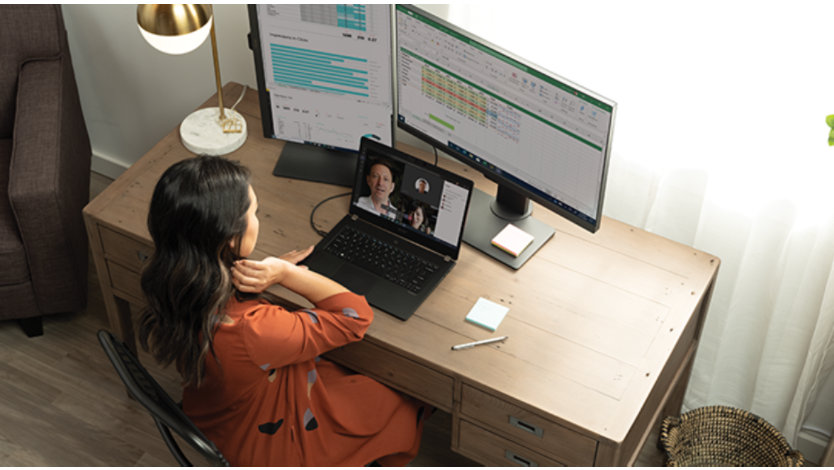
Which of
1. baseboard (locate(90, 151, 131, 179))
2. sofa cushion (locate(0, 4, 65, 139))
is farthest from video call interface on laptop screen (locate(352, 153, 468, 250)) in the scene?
baseboard (locate(90, 151, 131, 179))

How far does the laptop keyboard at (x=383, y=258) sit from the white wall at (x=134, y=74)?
677 mm

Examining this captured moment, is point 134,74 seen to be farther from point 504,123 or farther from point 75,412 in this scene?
point 504,123

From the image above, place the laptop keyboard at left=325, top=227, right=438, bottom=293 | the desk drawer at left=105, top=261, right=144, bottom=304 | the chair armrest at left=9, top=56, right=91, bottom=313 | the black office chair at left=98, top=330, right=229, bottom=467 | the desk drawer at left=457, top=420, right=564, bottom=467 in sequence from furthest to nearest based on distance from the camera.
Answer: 1. the chair armrest at left=9, top=56, right=91, bottom=313
2. the desk drawer at left=105, top=261, right=144, bottom=304
3. the laptop keyboard at left=325, top=227, right=438, bottom=293
4. the desk drawer at left=457, top=420, right=564, bottom=467
5. the black office chair at left=98, top=330, right=229, bottom=467

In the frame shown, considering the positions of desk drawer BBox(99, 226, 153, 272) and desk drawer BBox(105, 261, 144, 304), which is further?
desk drawer BBox(105, 261, 144, 304)

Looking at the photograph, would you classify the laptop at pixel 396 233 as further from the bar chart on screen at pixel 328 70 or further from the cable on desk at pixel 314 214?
the bar chart on screen at pixel 328 70

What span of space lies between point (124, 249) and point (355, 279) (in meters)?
0.60

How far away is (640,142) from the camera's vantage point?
206 cm

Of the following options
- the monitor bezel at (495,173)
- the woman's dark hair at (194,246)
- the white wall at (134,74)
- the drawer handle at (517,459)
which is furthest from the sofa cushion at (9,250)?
the drawer handle at (517,459)

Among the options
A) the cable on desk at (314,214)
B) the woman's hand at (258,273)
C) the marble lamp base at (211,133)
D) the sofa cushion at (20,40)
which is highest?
the sofa cushion at (20,40)

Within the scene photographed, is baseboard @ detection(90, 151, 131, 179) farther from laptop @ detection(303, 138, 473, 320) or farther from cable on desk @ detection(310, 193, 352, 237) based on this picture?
laptop @ detection(303, 138, 473, 320)

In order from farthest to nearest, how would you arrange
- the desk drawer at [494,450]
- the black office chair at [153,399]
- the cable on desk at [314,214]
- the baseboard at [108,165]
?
the baseboard at [108,165] → the cable on desk at [314,214] → the desk drawer at [494,450] → the black office chair at [153,399]

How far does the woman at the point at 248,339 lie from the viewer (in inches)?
62.4

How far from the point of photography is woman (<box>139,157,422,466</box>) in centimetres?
159

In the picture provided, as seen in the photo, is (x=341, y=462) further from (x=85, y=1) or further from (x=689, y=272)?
(x=85, y=1)
